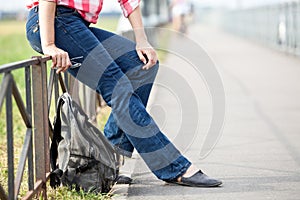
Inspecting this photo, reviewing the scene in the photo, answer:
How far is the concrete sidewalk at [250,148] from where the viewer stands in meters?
5.07

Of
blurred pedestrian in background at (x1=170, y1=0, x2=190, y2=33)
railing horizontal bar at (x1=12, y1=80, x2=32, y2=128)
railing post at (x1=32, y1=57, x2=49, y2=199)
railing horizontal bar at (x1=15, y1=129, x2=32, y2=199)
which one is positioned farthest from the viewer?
blurred pedestrian in background at (x1=170, y1=0, x2=190, y2=33)

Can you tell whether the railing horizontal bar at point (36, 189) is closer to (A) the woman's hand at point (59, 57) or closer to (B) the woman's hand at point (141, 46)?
(A) the woman's hand at point (59, 57)

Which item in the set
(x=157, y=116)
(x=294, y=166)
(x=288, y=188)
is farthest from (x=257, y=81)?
(x=288, y=188)

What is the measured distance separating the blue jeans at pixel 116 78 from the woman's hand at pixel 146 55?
1.7 inches

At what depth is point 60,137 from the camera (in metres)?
4.91

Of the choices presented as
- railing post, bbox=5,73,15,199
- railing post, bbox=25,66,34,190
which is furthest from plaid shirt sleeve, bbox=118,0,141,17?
railing post, bbox=5,73,15,199

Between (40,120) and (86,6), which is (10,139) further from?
(86,6)

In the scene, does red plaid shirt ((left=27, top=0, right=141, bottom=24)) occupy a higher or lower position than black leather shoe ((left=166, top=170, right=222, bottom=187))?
higher

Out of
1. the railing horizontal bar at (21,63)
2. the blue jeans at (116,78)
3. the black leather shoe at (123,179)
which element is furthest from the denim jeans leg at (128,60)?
the railing horizontal bar at (21,63)

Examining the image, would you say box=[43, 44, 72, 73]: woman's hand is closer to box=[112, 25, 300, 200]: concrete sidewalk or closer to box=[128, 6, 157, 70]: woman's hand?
box=[128, 6, 157, 70]: woman's hand

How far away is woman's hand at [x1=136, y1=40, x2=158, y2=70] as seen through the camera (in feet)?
16.7

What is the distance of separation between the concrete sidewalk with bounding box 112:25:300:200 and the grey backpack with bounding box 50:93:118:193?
228mm

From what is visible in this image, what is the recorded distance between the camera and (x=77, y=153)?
484 cm

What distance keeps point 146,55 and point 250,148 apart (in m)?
2.13
